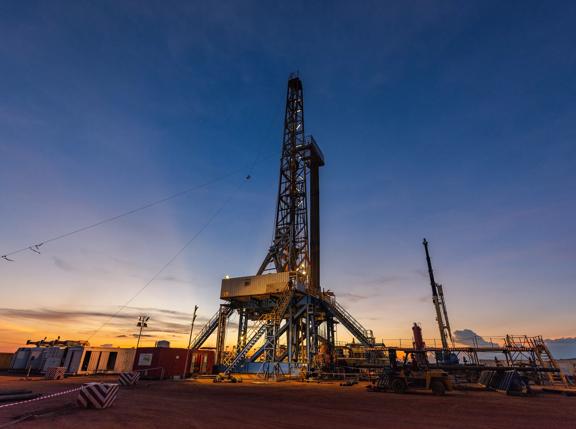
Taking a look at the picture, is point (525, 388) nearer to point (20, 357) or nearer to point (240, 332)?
point (240, 332)

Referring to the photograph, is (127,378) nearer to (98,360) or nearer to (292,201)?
(98,360)

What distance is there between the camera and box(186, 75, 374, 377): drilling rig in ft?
102

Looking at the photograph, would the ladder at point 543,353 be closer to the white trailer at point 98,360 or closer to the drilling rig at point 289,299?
the drilling rig at point 289,299

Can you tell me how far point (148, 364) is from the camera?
3031cm

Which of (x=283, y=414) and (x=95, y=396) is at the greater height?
(x=95, y=396)

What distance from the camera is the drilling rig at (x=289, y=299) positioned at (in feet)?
102

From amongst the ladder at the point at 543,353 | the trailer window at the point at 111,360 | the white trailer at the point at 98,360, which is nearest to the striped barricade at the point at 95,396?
the white trailer at the point at 98,360

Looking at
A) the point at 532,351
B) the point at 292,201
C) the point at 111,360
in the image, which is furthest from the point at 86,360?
the point at 532,351

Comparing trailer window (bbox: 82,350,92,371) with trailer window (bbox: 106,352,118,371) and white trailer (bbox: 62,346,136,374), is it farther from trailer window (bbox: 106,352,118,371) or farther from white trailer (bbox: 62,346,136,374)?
trailer window (bbox: 106,352,118,371)

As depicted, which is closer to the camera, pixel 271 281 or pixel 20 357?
pixel 271 281

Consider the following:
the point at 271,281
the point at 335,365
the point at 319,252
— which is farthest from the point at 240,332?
the point at 319,252

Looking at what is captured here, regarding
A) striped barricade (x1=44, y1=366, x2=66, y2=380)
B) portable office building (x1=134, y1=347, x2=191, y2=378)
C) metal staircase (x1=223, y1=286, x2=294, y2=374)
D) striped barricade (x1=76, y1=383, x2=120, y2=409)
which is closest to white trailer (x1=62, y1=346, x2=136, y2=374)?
portable office building (x1=134, y1=347, x2=191, y2=378)

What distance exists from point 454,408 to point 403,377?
6.15 meters

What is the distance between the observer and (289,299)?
3070 cm
